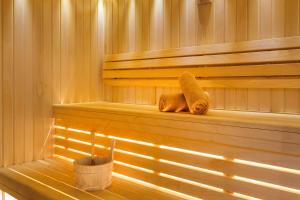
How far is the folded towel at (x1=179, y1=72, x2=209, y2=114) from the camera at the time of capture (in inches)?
79.7

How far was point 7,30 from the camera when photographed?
2598 mm

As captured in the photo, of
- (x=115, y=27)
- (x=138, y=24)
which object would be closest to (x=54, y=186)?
(x=138, y=24)

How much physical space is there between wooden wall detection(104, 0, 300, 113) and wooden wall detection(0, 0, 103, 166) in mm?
299

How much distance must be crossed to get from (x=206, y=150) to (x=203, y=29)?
1214 mm

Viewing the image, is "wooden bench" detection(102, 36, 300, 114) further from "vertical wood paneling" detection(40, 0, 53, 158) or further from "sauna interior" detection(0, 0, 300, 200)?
"vertical wood paneling" detection(40, 0, 53, 158)

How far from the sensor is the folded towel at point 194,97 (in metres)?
2.02

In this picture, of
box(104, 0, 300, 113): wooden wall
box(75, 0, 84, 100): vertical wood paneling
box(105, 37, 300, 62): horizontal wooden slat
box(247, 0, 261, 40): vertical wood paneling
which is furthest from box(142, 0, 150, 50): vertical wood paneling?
box(247, 0, 261, 40): vertical wood paneling

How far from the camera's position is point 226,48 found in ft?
7.84

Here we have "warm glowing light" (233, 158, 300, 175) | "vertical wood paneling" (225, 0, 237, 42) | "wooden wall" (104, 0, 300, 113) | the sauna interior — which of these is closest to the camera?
"warm glowing light" (233, 158, 300, 175)

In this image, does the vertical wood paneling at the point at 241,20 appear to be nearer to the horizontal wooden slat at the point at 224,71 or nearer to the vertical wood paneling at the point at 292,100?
the horizontal wooden slat at the point at 224,71

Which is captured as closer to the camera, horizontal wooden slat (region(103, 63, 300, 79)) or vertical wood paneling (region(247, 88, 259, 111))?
horizontal wooden slat (region(103, 63, 300, 79))

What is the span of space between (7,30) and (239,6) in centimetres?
202

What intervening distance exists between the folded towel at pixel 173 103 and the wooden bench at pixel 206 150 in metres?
0.17

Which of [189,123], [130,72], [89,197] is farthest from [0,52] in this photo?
[189,123]
